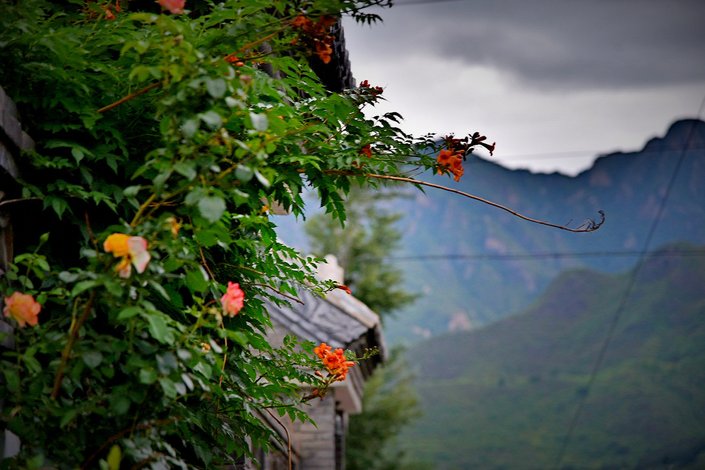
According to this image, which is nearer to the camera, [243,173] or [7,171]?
[243,173]

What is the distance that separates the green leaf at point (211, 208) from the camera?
9.23 feet

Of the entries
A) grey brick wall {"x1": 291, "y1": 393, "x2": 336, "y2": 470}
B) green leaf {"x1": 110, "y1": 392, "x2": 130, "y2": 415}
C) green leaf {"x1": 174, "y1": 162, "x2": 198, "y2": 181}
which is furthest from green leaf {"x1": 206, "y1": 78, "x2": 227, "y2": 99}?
grey brick wall {"x1": 291, "y1": 393, "x2": 336, "y2": 470}

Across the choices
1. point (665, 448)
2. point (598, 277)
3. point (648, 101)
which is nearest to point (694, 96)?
point (648, 101)

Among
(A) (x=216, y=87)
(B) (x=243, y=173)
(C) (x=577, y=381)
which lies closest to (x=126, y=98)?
(A) (x=216, y=87)

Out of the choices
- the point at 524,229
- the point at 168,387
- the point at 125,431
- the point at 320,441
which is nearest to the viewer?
the point at 168,387

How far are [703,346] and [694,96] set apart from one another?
23502 millimetres

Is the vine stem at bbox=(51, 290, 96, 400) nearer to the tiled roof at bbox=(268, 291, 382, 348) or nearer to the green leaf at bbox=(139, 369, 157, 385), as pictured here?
the green leaf at bbox=(139, 369, 157, 385)

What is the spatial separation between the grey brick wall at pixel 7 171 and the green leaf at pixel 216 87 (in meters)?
0.79

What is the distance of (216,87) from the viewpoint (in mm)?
2914

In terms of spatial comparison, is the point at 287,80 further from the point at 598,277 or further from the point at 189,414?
the point at 598,277

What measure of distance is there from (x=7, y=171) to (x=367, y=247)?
24.9 meters

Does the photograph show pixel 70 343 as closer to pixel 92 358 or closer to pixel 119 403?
pixel 92 358

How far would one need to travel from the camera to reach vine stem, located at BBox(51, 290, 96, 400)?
9.69 ft

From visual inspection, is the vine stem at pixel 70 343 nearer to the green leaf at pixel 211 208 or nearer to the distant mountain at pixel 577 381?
the green leaf at pixel 211 208
